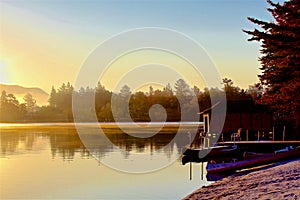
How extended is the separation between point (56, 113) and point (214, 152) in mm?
126859

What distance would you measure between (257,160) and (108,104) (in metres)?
110

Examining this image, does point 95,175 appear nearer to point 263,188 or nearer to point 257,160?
point 257,160

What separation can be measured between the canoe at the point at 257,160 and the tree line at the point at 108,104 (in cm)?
7383

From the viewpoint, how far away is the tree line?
12219 cm

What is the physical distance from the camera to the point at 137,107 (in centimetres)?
12000

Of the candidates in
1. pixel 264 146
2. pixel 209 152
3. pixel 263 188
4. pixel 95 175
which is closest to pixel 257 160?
pixel 209 152

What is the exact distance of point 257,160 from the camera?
83.0 feet

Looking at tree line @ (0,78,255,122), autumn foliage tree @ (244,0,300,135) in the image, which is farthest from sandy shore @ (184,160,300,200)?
tree line @ (0,78,255,122)

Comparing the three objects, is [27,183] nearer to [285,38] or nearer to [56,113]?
[285,38]

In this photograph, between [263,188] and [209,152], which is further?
[209,152]

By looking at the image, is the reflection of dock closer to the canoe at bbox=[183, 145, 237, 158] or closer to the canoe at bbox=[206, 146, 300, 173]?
the canoe at bbox=[183, 145, 237, 158]

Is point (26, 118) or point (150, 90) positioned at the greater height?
point (150, 90)

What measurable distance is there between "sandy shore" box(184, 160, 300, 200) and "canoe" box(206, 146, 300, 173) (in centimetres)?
598

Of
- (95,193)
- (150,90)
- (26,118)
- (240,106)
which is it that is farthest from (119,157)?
(26,118)
